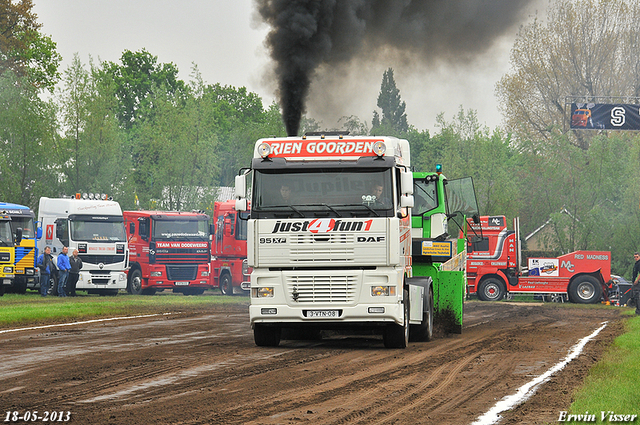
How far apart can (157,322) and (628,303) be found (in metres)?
A: 21.5

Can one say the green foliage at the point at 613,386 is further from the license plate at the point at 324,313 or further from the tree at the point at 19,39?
the tree at the point at 19,39

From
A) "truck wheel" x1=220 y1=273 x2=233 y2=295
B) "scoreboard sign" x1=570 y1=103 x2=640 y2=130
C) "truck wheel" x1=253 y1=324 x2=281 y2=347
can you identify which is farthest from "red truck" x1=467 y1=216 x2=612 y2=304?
"truck wheel" x1=253 y1=324 x2=281 y2=347

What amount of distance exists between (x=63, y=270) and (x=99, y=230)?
9.31ft

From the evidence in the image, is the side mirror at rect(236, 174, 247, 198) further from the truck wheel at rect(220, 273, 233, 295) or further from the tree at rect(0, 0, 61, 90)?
the tree at rect(0, 0, 61, 90)

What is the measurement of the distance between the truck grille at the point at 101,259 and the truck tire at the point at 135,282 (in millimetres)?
2806

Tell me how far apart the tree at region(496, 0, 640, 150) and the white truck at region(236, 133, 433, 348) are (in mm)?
39203

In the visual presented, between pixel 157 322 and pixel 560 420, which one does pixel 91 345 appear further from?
pixel 560 420

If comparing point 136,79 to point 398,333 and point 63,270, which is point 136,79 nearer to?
point 63,270

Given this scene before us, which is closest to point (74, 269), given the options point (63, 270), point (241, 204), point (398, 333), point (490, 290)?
point (63, 270)

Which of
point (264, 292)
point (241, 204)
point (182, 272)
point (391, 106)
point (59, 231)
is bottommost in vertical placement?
point (264, 292)

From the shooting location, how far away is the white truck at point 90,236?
33.3 metres

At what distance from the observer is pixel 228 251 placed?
37.7 metres

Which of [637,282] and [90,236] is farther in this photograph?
[90,236]

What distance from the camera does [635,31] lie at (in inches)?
2069
